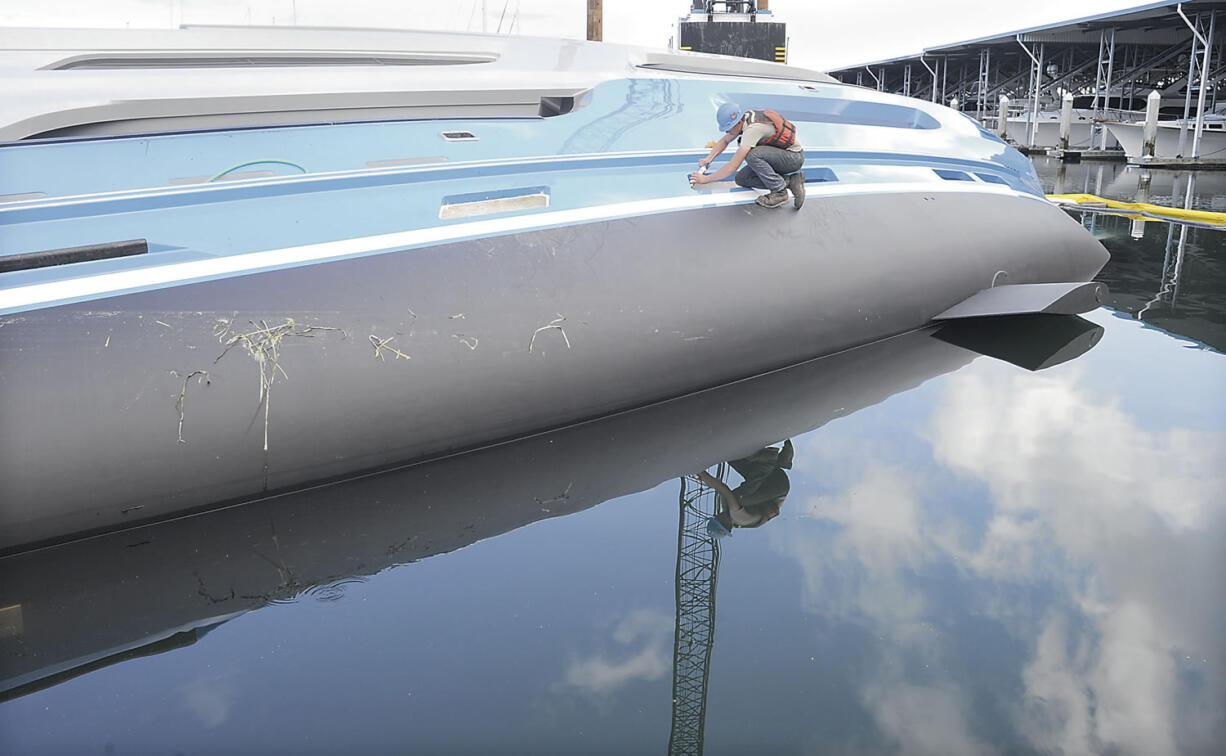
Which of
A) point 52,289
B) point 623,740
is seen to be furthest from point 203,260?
point 623,740

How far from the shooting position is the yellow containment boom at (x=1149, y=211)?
966 centimetres

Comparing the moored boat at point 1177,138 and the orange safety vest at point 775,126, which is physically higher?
the moored boat at point 1177,138

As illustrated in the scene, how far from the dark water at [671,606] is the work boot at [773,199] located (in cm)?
119

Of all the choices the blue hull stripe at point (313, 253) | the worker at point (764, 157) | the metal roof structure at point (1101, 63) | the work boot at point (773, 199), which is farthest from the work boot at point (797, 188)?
the metal roof structure at point (1101, 63)

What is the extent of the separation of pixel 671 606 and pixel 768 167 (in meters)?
2.70

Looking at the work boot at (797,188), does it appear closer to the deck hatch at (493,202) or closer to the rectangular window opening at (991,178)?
the deck hatch at (493,202)

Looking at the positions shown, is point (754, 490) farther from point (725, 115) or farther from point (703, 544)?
point (725, 115)

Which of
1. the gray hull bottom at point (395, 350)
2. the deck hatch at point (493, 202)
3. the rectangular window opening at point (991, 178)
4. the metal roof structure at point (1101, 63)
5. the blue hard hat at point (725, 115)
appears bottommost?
the gray hull bottom at point (395, 350)

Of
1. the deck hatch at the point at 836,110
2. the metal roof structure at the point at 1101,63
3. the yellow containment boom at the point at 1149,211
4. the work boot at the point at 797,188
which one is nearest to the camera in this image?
the work boot at the point at 797,188

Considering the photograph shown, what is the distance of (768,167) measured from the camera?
14.5 ft

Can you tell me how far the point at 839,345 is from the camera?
481 cm

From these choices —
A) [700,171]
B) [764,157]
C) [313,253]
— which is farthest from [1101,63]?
[313,253]

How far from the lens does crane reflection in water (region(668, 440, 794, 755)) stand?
7.02 ft

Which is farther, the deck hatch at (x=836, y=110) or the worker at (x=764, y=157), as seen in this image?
the deck hatch at (x=836, y=110)
